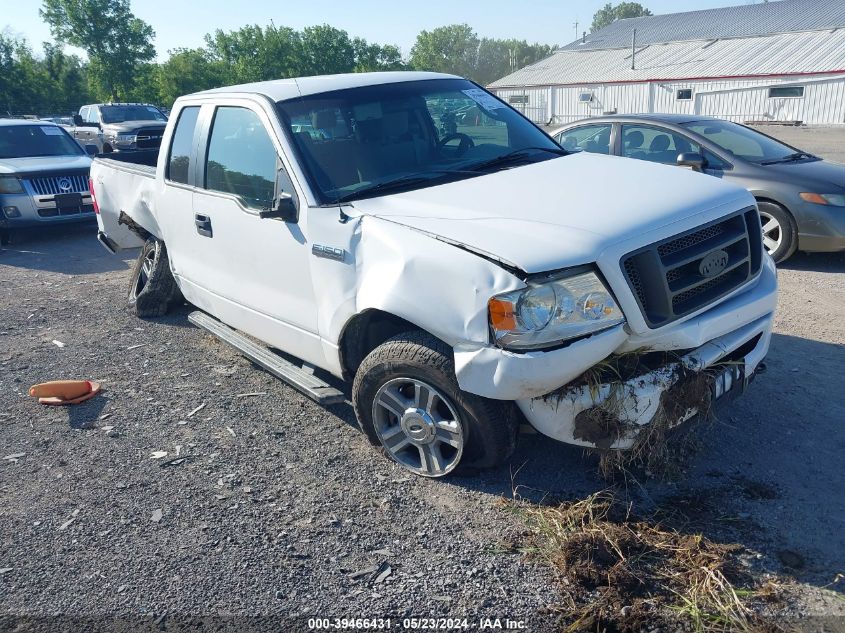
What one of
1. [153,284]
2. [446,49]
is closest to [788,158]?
[153,284]

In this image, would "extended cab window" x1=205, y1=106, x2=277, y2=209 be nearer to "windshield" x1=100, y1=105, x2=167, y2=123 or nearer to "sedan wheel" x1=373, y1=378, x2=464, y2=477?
"sedan wheel" x1=373, y1=378, x2=464, y2=477

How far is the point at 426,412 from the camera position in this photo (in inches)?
141

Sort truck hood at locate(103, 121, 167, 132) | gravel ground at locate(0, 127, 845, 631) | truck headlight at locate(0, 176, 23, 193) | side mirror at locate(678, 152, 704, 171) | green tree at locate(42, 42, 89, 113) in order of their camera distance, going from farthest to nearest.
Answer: green tree at locate(42, 42, 89, 113) < truck hood at locate(103, 121, 167, 132) < truck headlight at locate(0, 176, 23, 193) < side mirror at locate(678, 152, 704, 171) < gravel ground at locate(0, 127, 845, 631)

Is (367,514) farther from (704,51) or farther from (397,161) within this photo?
(704,51)

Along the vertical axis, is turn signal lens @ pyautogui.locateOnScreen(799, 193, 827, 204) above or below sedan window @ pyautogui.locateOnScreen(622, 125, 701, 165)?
below

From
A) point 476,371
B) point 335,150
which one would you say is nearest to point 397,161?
point 335,150

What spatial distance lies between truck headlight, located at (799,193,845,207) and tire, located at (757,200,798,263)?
0.24 metres

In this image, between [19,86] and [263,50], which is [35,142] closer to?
[19,86]

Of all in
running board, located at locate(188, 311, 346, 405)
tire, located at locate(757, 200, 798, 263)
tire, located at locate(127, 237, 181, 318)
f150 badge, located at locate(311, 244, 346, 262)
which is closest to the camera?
f150 badge, located at locate(311, 244, 346, 262)

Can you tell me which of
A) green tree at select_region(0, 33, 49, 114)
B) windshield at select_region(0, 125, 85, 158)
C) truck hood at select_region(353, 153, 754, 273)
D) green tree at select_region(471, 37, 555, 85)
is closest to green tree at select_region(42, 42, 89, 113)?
green tree at select_region(0, 33, 49, 114)

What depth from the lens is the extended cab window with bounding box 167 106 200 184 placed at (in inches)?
203

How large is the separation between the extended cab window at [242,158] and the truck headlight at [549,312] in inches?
74.2

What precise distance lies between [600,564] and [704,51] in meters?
49.5

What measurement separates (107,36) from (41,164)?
51.3 m
